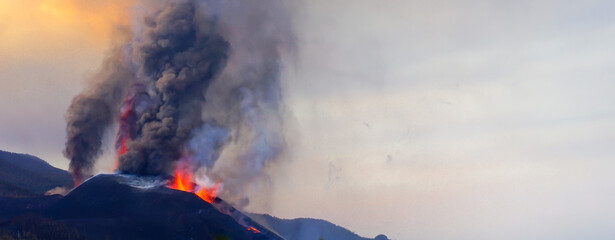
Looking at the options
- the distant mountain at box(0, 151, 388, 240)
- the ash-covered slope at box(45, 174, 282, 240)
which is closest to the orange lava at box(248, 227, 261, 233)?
the ash-covered slope at box(45, 174, 282, 240)

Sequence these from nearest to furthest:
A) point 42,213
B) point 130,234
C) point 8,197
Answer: point 130,234, point 42,213, point 8,197

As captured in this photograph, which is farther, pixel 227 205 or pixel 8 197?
pixel 8 197

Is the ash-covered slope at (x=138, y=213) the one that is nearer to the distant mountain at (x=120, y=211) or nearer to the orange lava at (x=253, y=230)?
the distant mountain at (x=120, y=211)

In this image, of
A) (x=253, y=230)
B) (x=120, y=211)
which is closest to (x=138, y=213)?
(x=120, y=211)

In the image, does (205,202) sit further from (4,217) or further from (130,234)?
(4,217)

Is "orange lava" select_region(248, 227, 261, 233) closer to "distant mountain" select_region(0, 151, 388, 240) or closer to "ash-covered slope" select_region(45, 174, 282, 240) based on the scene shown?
"ash-covered slope" select_region(45, 174, 282, 240)

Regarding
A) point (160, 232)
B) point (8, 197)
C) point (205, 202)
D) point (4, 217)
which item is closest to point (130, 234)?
point (160, 232)

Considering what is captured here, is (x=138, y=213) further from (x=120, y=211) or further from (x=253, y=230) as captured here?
(x=253, y=230)

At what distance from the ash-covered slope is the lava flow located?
3.85 meters

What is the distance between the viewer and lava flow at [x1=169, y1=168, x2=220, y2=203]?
522ft

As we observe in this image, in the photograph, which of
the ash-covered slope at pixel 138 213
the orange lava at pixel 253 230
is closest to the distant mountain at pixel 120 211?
the ash-covered slope at pixel 138 213

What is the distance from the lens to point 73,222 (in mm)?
150875

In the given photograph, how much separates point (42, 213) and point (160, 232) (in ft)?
87.5

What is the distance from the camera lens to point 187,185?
162 m
